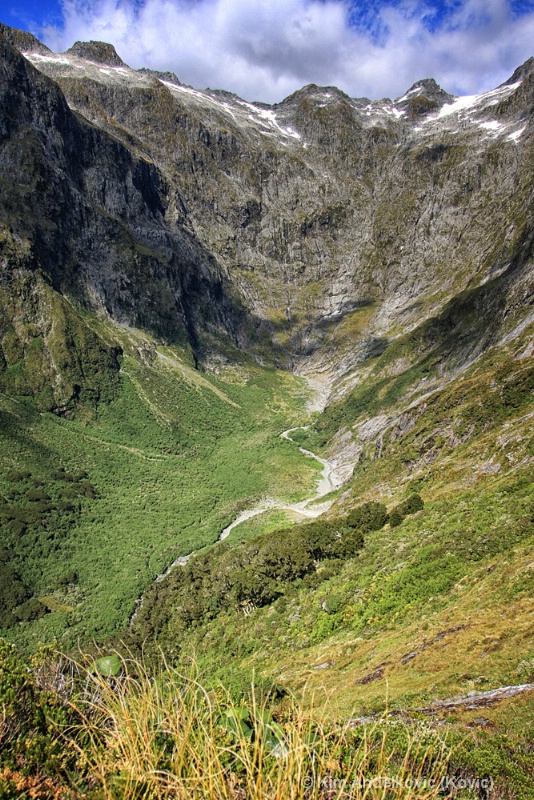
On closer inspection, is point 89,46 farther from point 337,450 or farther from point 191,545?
point 191,545

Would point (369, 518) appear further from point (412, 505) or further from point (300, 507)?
point (300, 507)

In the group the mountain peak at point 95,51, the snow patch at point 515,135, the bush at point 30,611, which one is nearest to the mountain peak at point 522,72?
the snow patch at point 515,135

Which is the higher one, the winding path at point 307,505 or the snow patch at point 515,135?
the snow patch at point 515,135

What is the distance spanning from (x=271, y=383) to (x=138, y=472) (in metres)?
56.0

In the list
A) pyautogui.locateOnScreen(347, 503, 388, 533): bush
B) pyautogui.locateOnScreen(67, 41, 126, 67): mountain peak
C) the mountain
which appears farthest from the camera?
pyautogui.locateOnScreen(67, 41, 126, 67): mountain peak

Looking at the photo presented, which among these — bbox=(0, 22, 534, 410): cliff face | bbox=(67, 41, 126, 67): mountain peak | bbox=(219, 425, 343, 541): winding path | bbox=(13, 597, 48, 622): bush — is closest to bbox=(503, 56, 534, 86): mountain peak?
bbox=(0, 22, 534, 410): cliff face

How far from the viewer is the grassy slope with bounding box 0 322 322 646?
34094mm

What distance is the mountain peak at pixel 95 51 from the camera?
17462 centimetres

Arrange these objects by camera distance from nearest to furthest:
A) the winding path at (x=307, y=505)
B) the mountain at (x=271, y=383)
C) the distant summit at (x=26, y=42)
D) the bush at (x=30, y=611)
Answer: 1. the mountain at (x=271, y=383)
2. the bush at (x=30, y=611)
3. the winding path at (x=307, y=505)
4. the distant summit at (x=26, y=42)

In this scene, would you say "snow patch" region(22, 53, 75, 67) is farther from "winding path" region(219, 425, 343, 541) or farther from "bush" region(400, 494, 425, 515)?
"bush" region(400, 494, 425, 515)

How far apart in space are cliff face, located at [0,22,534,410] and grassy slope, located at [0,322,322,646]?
951 inches

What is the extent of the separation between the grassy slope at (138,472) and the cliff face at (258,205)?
24166mm

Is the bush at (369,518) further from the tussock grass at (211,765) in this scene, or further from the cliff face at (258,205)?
the cliff face at (258,205)

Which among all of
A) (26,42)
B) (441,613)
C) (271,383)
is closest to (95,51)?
(26,42)
